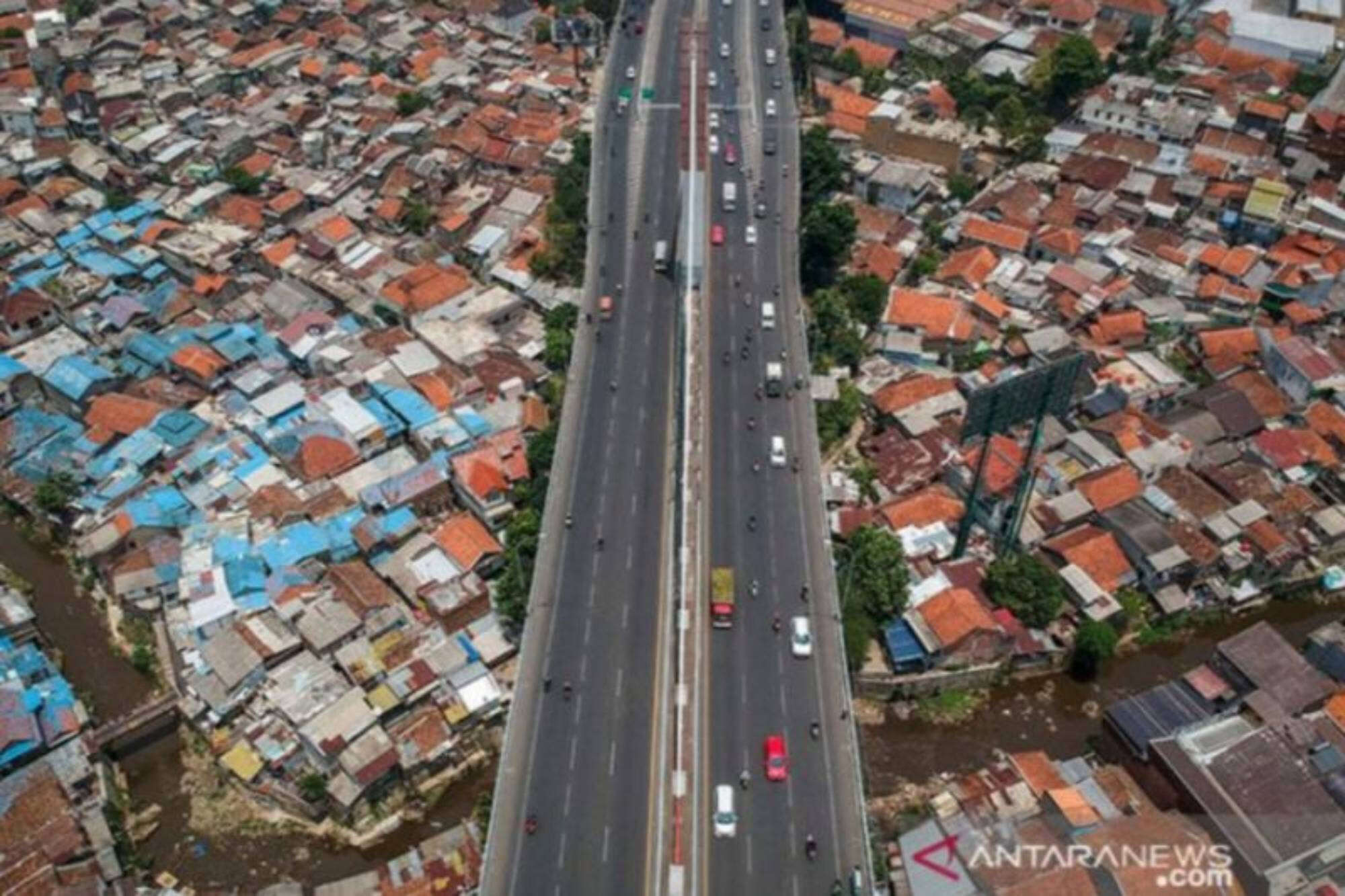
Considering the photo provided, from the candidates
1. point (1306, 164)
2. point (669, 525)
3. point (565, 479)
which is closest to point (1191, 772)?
point (669, 525)

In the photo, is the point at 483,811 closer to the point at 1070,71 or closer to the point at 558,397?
the point at 558,397

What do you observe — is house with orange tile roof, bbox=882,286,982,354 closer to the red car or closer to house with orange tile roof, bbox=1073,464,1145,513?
house with orange tile roof, bbox=1073,464,1145,513

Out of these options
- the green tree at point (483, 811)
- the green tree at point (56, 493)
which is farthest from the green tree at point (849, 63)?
the green tree at point (483, 811)

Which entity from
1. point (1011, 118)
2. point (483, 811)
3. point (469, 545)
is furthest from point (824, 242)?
point (483, 811)

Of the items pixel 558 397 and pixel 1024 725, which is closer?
pixel 1024 725

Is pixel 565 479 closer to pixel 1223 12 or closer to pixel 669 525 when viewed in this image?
pixel 669 525

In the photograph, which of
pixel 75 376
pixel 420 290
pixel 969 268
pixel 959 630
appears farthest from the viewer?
pixel 969 268

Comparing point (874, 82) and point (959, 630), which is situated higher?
point (874, 82)
